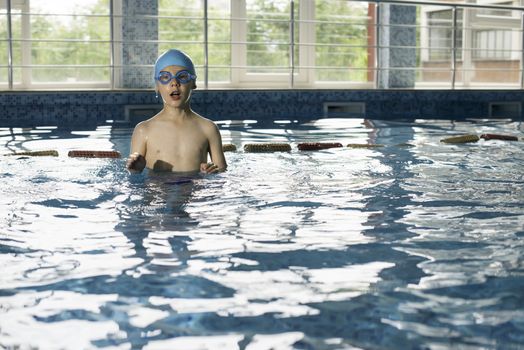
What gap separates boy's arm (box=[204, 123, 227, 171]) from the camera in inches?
131

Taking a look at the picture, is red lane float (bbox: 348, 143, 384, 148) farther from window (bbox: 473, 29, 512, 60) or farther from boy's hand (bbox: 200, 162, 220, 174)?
window (bbox: 473, 29, 512, 60)

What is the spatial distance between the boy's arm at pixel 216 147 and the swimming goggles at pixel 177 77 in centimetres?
24

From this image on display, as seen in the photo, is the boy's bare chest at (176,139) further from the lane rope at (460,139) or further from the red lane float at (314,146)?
the lane rope at (460,139)

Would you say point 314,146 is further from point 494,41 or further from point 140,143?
point 494,41

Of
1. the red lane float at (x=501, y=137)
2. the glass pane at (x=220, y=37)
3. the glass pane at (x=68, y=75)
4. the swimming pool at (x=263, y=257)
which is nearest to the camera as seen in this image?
the swimming pool at (x=263, y=257)

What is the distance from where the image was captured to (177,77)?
3.17m

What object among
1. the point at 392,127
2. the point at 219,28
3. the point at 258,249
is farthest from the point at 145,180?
the point at 219,28

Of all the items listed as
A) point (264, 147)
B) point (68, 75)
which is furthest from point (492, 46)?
point (264, 147)

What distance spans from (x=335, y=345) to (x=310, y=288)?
34 cm

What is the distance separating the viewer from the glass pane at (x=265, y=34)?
9266mm

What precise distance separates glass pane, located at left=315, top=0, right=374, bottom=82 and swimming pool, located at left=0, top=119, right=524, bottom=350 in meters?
6.19

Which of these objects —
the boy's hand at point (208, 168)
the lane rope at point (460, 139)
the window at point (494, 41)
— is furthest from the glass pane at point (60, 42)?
the window at point (494, 41)

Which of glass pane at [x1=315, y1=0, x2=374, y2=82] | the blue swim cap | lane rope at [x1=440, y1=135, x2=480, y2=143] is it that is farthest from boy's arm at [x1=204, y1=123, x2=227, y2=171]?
glass pane at [x1=315, y1=0, x2=374, y2=82]

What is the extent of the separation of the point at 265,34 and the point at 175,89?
631 centimetres
